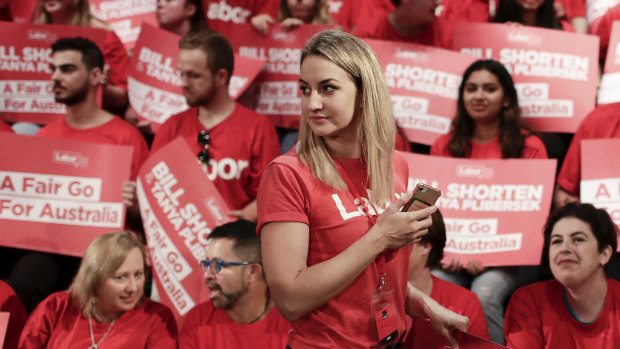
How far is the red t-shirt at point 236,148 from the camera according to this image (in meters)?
3.71

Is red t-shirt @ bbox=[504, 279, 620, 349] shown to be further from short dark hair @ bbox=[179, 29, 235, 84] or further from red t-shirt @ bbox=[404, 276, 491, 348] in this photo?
short dark hair @ bbox=[179, 29, 235, 84]

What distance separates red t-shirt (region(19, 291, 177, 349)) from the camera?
9.78 feet

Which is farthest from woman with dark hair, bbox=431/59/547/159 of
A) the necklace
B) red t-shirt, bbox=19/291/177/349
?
the necklace

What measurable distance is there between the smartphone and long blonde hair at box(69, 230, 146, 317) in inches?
77.8

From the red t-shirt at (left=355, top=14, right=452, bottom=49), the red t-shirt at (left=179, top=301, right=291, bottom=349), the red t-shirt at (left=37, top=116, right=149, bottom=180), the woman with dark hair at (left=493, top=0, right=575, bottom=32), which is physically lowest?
the red t-shirt at (left=179, top=301, right=291, bottom=349)

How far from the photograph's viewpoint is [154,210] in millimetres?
3480

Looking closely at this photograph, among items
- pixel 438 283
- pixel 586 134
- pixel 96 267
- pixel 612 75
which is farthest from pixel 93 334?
pixel 612 75

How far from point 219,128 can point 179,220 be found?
0.61m

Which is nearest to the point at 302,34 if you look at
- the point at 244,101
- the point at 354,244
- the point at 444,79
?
the point at 244,101

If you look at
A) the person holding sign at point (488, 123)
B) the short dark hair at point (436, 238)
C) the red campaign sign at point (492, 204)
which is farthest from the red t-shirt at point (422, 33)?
the short dark hair at point (436, 238)

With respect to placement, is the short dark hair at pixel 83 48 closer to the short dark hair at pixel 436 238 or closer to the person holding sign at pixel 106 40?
the person holding sign at pixel 106 40

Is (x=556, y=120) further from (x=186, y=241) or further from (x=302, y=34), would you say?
(x=186, y=241)

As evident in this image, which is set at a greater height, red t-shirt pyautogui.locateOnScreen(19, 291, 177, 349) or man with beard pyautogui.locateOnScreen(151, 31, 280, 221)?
man with beard pyautogui.locateOnScreen(151, 31, 280, 221)

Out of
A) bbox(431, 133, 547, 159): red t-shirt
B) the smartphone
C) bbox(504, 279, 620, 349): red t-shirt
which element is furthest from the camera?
bbox(431, 133, 547, 159): red t-shirt
